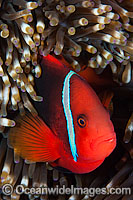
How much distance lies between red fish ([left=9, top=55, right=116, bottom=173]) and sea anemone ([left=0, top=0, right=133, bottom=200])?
0.06 meters

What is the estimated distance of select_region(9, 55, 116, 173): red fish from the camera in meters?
1.00

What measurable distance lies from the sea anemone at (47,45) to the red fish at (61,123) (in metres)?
0.06

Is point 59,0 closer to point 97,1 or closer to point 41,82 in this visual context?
point 97,1

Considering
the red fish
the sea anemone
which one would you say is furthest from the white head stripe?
the sea anemone

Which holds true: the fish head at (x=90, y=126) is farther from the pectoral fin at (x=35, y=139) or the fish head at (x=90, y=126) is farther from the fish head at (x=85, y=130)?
the pectoral fin at (x=35, y=139)

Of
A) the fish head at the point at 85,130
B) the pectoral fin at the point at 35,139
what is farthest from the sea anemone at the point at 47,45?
the fish head at the point at 85,130

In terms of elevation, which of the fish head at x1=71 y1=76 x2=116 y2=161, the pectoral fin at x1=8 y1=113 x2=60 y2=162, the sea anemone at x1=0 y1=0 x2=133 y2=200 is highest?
the sea anemone at x1=0 y1=0 x2=133 y2=200

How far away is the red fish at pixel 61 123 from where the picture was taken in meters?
1.00

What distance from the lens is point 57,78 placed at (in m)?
1.13

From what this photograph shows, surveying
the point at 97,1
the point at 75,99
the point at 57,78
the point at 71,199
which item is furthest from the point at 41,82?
the point at 71,199

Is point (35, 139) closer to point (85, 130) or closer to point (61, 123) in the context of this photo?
point (61, 123)

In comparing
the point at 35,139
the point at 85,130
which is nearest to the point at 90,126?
the point at 85,130

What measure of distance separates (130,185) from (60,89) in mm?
547

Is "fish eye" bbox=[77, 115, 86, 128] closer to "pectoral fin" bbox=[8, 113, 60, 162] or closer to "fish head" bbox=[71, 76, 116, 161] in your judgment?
"fish head" bbox=[71, 76, 116, 161]
